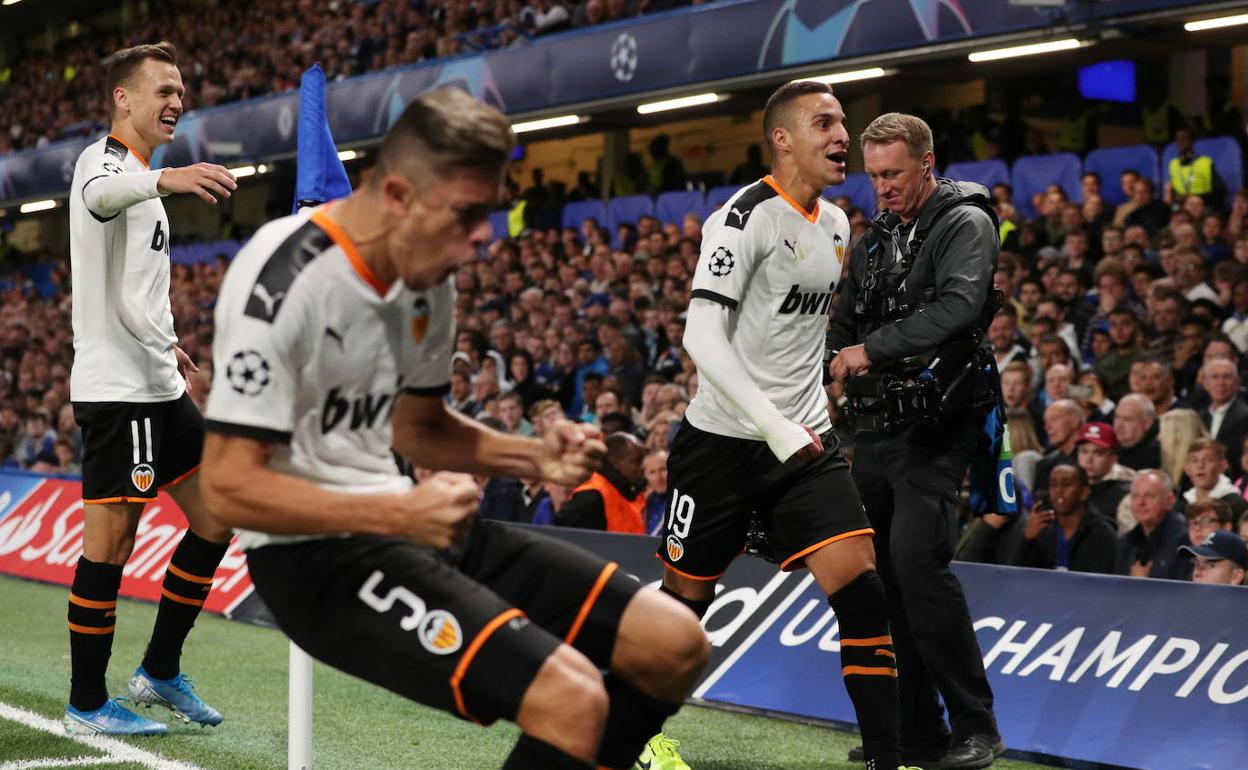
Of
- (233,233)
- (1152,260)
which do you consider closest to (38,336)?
(233,233)

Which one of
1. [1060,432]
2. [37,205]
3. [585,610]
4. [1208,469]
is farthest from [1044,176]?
[37,205]

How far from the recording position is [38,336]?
2488cm

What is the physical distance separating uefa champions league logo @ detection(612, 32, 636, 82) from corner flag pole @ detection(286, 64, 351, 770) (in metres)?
13.1

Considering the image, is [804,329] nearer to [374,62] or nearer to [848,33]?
[848,33]

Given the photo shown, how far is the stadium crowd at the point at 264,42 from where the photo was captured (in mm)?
20031

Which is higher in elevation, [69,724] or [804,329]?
[804,329]

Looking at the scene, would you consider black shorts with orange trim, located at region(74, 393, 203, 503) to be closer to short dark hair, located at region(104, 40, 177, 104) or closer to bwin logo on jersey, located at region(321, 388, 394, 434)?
short dark hair, located at region(104, 40, 177, 104)

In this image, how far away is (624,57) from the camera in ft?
57.2

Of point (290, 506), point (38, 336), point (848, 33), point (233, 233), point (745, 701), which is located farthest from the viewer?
point (233, 233)

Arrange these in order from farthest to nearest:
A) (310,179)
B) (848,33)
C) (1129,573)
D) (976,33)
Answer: (848,33) < (976,33) < (1129,573) < (310,179)

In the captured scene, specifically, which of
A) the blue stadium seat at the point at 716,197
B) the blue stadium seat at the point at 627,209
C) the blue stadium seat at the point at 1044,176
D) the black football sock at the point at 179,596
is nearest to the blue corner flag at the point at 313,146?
the black football sock at the point at 179,596

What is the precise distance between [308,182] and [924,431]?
93.9 inches

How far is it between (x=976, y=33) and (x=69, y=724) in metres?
10.8

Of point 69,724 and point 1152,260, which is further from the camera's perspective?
point 1152,260
